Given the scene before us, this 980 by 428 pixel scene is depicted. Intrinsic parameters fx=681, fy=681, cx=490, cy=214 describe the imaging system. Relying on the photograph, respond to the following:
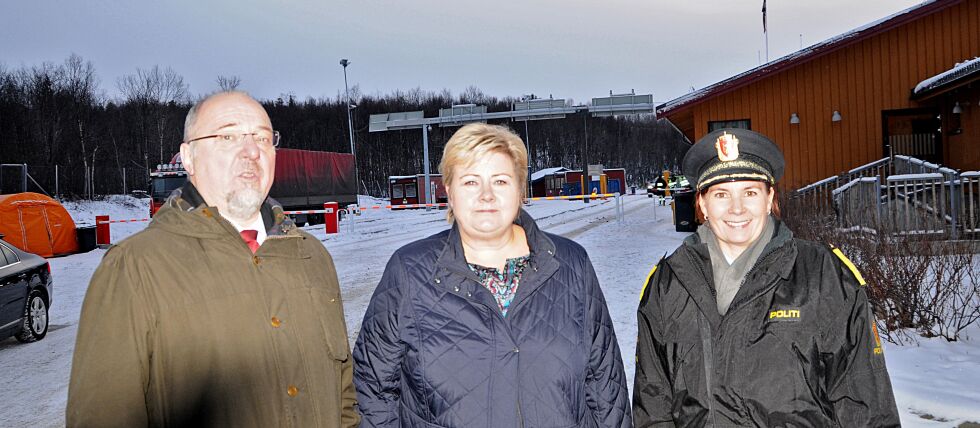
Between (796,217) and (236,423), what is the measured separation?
9.07 meters

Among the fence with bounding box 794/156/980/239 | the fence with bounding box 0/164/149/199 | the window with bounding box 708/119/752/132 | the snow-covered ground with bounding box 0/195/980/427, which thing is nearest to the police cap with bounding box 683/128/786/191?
the snow-covered ground with bounding box 0/195/980/427

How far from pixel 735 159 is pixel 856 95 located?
16990mm

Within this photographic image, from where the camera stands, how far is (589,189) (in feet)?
180

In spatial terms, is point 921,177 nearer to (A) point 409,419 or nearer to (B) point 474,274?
(B) point 474,274

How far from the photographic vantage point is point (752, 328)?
8.13ft

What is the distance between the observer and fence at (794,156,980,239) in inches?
303

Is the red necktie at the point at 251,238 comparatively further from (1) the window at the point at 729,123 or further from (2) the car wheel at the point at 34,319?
(1) the window at the point at 729,123

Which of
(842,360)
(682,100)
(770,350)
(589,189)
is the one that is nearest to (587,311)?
(770,350)

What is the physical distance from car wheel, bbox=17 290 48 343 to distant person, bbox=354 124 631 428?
750 centimetres

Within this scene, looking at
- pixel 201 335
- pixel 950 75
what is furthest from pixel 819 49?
pixel 201 335

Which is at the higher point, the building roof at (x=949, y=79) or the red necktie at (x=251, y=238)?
the building roof at (x=949, y=79)

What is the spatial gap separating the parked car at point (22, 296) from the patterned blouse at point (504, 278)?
7464mm

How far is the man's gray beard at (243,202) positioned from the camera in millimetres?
2443

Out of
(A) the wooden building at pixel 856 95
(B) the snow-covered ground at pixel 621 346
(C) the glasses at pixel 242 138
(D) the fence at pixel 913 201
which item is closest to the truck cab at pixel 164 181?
(B) the snow-covered ground at pixel 621 346
